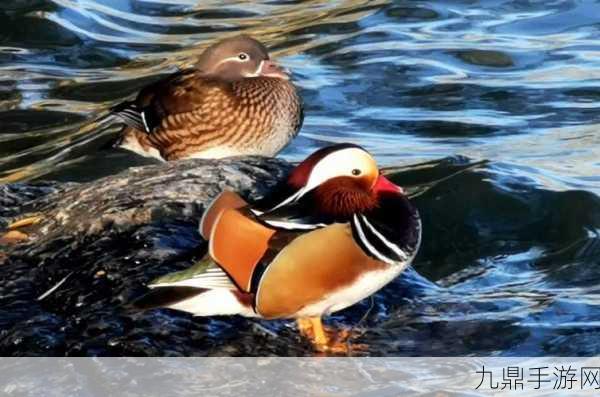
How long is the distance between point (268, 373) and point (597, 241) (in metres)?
2.62

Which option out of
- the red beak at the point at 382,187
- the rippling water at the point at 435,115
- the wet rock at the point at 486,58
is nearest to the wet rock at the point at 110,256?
the red beak at the point at 382,187

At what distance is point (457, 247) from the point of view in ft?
24.3

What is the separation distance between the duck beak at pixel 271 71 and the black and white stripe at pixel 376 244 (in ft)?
8.50

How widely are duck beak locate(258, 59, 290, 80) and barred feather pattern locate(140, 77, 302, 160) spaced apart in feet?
0.37

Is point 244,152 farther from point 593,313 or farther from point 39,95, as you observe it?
point 39,95

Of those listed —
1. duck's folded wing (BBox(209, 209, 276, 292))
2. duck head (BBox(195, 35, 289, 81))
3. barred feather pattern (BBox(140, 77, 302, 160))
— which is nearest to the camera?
duck's folded wing (BBox(209, 209, 276, 292))

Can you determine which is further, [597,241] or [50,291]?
[597,241]

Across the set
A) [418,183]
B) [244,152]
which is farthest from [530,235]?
[244,152]

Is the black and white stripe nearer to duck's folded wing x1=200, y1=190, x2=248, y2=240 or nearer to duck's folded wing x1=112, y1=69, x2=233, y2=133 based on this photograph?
duck's folded wing x1=200, y1=190, x2=248, y2=240

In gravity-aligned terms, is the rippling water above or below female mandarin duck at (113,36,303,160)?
below

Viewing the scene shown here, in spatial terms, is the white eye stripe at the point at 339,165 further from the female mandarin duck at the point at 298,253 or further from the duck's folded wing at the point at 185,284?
the duck's folded wing at the point at 185,284

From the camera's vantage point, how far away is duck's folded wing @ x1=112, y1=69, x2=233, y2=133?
7480 mm

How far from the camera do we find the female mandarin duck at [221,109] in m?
7.43

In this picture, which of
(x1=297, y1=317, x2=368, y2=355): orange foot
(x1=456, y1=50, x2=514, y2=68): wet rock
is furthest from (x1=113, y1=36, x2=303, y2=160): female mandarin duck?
(x1=456, y1=50, x2=514, y2=68): wet rock
